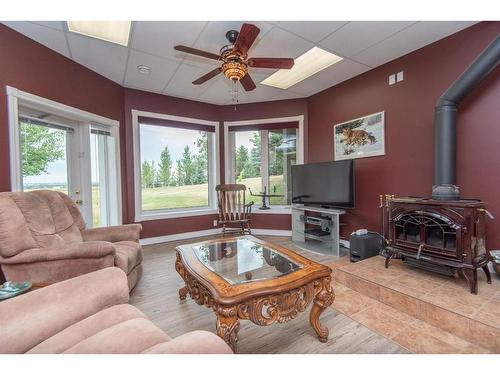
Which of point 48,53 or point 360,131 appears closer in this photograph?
point 48,53

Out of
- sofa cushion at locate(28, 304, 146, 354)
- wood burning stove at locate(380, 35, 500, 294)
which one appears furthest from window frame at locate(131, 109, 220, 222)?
wood burning stove at locate(380, 35, 500, 294)

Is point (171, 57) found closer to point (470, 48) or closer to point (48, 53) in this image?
point (48, 53)

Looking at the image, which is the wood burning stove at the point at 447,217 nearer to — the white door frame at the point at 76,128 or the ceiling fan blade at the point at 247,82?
the ceiling fan blade at the point at 247,82

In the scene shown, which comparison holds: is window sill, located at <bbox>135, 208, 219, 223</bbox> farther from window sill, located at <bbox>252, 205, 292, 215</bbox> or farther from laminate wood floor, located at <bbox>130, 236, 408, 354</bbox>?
laminate wood floor, located at <bbox>130, 236, 408, 354</bbox>

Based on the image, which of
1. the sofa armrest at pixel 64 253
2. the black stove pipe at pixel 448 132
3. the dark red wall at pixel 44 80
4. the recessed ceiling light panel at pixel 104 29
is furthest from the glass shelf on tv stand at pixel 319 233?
the dark red wall at pixel 44 80

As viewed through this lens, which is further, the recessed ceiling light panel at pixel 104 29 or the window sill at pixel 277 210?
the window sill at pixel 277 210

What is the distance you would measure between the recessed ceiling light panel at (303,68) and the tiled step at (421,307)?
8.41 ft

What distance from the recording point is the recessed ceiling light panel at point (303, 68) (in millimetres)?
2854

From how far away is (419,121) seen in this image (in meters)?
2.64

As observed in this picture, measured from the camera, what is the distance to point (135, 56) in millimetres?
2693
